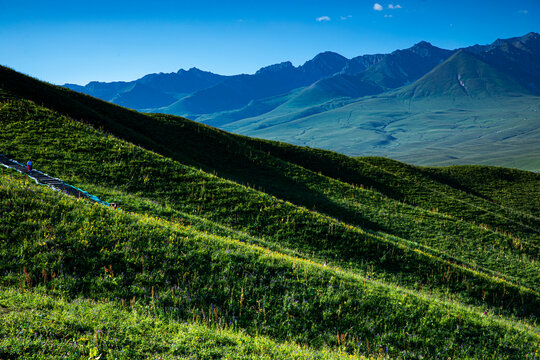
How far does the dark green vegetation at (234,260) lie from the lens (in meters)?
8.87

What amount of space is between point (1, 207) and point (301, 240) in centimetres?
1695

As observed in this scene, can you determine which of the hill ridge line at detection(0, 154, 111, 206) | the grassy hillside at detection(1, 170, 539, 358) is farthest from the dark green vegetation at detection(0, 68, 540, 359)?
the hill ridge line at detection(0, 154, 111, 206)

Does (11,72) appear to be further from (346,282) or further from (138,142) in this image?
(346,282)

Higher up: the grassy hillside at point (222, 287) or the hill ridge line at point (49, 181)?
the hill ridge line at point (49, 181)

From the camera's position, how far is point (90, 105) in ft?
155

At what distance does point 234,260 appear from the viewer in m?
12.4

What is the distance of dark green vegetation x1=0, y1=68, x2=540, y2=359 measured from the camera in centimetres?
887

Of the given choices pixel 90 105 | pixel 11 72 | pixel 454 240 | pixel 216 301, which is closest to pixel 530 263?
pixel 454 240

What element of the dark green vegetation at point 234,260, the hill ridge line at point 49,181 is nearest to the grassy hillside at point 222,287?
the dark green vegetation at point 234,260

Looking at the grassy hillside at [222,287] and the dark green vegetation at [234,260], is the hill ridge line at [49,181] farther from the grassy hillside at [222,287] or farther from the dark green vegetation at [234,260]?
the grassy hillside at [222,287]

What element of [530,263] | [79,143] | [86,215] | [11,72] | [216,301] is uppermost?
[11,72]

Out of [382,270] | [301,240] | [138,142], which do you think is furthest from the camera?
[138,142]

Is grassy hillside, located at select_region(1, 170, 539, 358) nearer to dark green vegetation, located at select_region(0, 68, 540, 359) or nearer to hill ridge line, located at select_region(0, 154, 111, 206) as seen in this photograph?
dark green vegetation, located at select_region(0, 68, 540, 359)

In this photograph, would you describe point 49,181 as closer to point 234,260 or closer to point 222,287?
point 234,260
